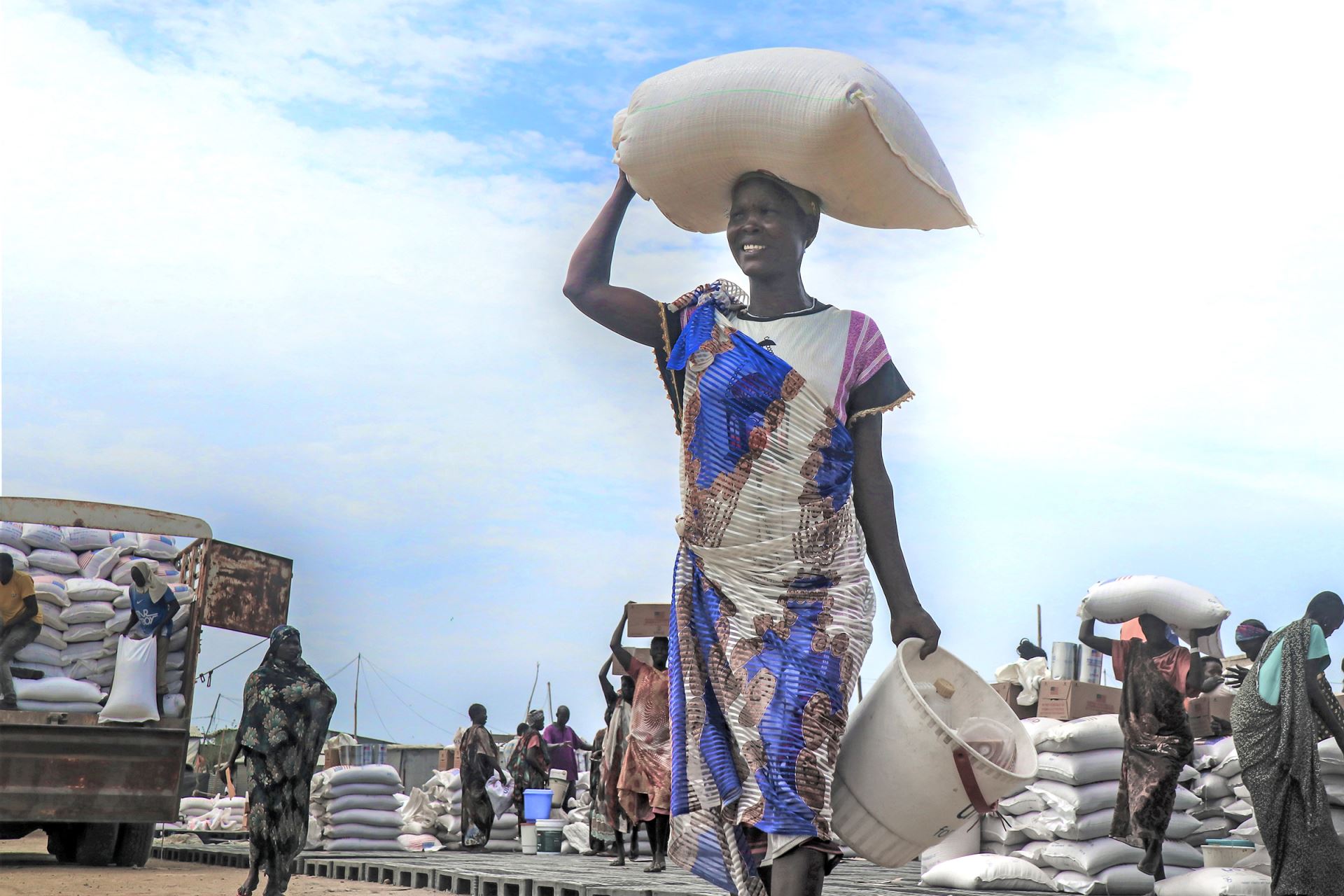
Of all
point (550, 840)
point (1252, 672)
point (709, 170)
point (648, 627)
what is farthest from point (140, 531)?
point (709, 170)

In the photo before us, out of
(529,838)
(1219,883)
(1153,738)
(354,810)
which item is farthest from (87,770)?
(1219,883)

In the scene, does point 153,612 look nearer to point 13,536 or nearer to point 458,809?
point 13,536

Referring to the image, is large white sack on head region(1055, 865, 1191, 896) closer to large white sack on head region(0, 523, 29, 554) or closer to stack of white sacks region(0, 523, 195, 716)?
stack of white sacks region(0, 523, 195, 716)

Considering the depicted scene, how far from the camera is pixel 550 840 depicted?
15273 millimetres

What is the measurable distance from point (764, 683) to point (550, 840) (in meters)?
12.8

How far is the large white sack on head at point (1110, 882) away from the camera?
834 cm

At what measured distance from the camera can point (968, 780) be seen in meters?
3.07

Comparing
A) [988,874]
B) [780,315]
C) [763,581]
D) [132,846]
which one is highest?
[780,315]

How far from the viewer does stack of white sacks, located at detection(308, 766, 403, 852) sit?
47.6 feet

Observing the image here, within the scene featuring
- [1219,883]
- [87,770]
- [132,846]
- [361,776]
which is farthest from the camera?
[361,776]

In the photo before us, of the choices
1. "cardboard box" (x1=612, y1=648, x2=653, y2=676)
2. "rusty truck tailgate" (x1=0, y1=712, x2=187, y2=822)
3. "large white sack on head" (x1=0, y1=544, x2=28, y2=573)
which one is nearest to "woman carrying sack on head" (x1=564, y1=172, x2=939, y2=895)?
"cardboard box" (x1=612, y1=648, x2=653, y2=676)

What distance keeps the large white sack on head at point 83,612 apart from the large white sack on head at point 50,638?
80 millimetres

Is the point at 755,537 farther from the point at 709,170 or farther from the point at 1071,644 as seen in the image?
the point at 1071,644

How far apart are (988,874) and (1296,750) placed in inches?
92.0
